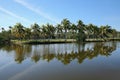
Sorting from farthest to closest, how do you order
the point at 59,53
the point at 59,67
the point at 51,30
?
the point at 51,30
the point at 59,53
the point at 59,67

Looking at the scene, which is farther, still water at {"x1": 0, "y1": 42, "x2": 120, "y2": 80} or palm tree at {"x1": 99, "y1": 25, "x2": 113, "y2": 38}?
palm tree at {"x1": 99, "y1": 25, "x2": 113, "y2": 38}

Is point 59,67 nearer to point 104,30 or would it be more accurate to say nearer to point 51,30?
point 51,30

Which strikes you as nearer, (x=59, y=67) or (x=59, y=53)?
(x=59, y=67)

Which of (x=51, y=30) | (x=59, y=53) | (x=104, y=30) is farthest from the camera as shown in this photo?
(x=104, y=30)

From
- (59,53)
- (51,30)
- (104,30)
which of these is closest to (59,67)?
(59,53)

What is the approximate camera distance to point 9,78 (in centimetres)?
1600

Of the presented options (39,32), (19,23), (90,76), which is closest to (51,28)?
(39,32)

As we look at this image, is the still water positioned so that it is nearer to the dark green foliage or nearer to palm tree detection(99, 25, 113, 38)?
the dark green foliage

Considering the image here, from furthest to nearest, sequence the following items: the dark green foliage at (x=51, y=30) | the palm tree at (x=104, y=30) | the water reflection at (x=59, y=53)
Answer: the palm tree at (x=104, y=30), the dark green foliage at (x=51, y=30), the water reflection at (x=59, y=53)

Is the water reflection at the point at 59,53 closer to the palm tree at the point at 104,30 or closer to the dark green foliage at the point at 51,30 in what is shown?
the dark green foliage at the point at 51,30

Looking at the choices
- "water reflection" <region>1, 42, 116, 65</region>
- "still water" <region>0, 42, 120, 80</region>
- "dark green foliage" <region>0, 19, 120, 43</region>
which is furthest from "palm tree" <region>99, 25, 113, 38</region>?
"still water" <region>0, 42, 120, 80</region>

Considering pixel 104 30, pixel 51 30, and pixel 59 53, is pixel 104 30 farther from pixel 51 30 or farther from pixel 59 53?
pixel 59 53

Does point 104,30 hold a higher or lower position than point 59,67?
higher

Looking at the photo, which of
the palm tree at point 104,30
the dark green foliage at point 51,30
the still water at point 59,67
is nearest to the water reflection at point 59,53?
the still water at point 59,67
